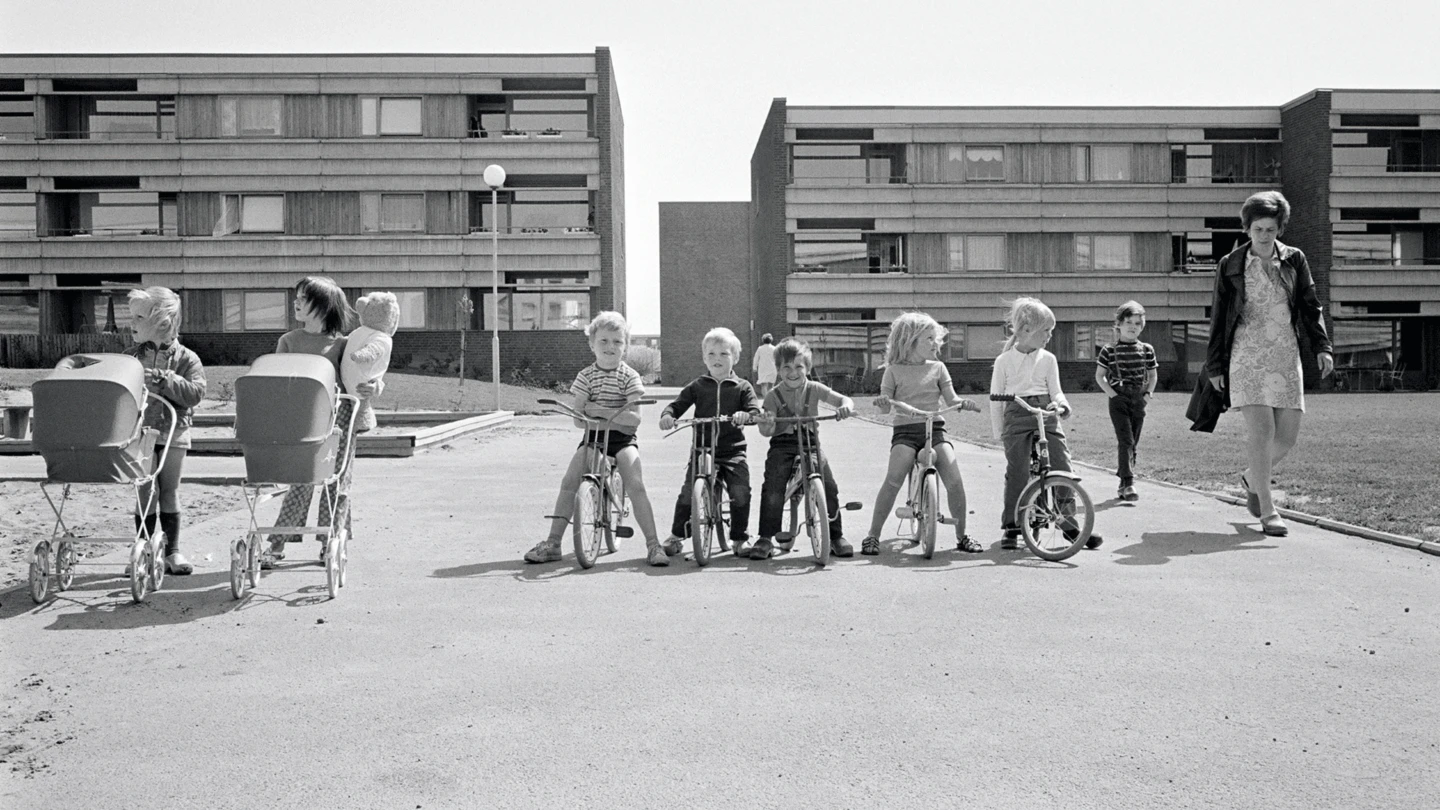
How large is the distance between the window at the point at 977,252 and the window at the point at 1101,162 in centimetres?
376

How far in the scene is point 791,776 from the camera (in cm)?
345

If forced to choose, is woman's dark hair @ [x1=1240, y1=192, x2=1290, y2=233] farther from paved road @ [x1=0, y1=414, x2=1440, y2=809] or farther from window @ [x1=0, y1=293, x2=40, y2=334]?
window @ [x1=0, y1=293, x2=40, y2=334]

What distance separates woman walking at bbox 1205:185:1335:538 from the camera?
8375mm

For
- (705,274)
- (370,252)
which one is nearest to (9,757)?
(370,252)

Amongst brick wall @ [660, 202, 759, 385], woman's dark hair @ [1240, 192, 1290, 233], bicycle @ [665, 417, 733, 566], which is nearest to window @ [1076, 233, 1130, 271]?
brick wall @ [660, 202, 759, 385]

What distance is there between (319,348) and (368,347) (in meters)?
0.40

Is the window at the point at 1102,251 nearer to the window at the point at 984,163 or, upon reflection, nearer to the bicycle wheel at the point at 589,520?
the window at the point at 984,163

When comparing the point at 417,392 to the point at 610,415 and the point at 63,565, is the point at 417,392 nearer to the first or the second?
the point at 610,415

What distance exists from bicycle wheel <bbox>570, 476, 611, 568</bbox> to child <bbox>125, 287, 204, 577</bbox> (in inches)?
84.9

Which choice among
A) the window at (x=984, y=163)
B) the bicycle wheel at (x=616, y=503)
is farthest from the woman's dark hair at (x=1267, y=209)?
the window at (x=984, y=163)

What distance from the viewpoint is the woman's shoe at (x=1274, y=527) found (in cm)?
803

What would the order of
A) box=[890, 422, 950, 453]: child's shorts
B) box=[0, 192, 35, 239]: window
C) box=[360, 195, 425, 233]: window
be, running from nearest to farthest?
box=[890, 422, 950, 453]: child's shorts < box=[0, 192, 35, 239]: window < box=[360, 195, 425, 233]: window

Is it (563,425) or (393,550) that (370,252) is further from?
(393,550)

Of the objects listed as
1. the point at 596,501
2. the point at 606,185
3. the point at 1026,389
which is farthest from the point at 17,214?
the point at 1026,389
